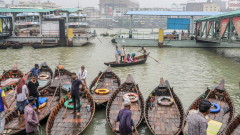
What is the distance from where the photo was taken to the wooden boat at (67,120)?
8523 mm

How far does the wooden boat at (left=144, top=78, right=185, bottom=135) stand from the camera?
8.62 metres

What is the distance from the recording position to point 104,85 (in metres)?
13.7

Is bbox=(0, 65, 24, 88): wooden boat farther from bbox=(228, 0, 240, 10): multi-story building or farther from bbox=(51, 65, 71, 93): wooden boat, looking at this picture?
bbox=(228, 0, 240, 10): multi-story building

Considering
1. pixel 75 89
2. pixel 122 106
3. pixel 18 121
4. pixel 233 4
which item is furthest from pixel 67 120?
pixel 233 4

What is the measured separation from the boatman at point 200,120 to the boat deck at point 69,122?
4622 millimetres

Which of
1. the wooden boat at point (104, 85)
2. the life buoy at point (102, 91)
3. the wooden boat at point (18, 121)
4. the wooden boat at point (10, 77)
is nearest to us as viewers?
the wooden boat at point (18, 121)

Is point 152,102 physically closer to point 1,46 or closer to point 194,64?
point 194,64

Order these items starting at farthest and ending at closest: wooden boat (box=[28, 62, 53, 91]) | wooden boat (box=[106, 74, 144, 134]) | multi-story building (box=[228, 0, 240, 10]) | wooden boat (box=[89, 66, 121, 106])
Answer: multi-story building (box=[228, 0, 240, 10]) → wooden boat (box=[28, 62, 53, 91]) → wooden boat (box=[89, 66, 121, 106]) → wooden boat (box=[106, 74, 144, 134])

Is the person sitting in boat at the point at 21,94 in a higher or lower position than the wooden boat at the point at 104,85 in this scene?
higher

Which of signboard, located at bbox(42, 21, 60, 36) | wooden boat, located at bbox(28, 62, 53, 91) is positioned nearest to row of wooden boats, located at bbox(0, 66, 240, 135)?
wooden boat, located at bbox(28, 62, 53, 91)

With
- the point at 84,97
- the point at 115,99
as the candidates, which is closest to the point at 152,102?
the point at 115,99

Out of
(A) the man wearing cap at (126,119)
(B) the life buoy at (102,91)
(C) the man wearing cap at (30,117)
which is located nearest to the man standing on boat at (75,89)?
(C) the man wearing cap at (30,117)

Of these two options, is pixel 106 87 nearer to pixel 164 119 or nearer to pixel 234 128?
pixel 164 119

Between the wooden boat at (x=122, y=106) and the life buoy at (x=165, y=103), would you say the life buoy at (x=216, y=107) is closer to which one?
the life buoy at (x=165, y=103)
